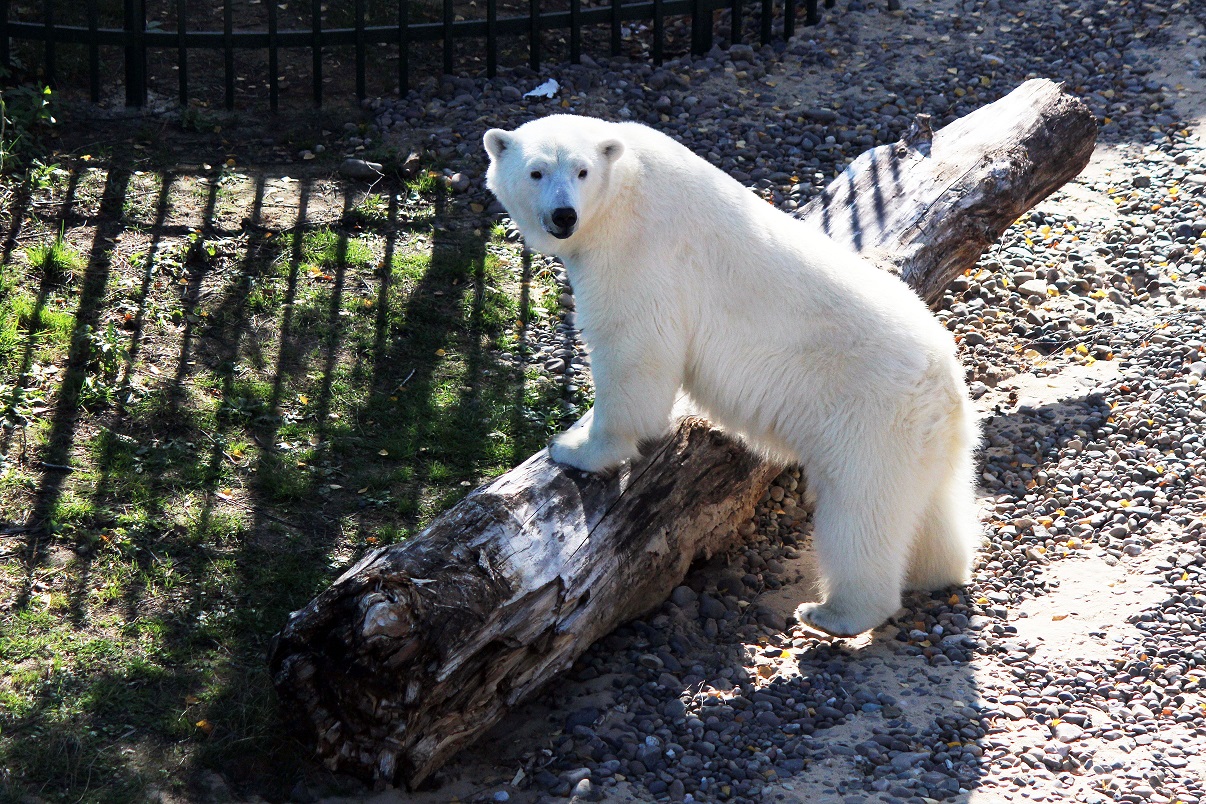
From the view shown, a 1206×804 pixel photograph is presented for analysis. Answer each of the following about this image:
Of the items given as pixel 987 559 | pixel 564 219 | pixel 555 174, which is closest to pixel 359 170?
pixel 555 174

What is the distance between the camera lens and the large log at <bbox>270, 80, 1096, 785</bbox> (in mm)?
3730

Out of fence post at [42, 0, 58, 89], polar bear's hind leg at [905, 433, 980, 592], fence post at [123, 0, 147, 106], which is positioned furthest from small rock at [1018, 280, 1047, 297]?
fence post at [42, 0, 58, 89]

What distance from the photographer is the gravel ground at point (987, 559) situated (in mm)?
4020

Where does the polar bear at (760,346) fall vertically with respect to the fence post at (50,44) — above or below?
below

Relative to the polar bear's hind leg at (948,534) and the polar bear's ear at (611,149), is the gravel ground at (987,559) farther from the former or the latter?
the polar bear's ear at (611,149)

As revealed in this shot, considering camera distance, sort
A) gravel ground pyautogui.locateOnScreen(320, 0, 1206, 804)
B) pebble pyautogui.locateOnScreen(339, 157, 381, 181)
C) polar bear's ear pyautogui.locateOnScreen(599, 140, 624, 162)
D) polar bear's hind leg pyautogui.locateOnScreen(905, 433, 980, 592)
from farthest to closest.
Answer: pebble pyautogui.locateOnScreen(339, 157, 381, 181), polar bear's hind leg pyautogui.locateOnScreen(905, 433, 980, 592), polar bear's ear pyautogui.locateOnScreen(599, 140, 624, 162), gravel ground pyautogui.locateOnScreen(320, 0, 1206, 804)

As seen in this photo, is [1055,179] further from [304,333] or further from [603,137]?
[304,333]

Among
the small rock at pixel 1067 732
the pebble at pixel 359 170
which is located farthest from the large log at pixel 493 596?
the pebble at pixel 359 170

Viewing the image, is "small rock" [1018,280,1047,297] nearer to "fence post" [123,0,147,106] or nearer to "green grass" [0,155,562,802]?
"green grass" [0,155,562,802]

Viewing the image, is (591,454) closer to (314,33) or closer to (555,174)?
(555,174)

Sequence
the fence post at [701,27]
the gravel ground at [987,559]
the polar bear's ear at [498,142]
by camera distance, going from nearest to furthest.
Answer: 1. the gravel ground at [987,559]
2. the polar bear's ear at [498,142]
3. the fence post at [701,27]

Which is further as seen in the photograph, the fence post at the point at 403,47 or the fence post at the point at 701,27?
the fence post at the point at 701,27

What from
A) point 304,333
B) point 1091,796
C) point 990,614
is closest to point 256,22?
point 304,333

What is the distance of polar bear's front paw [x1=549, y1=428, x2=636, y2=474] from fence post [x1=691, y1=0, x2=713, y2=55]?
235 inches
